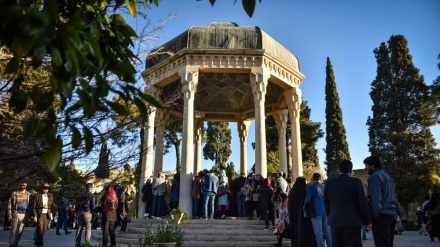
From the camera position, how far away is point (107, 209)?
7.90 meters

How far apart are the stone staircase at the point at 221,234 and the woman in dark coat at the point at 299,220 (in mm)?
2154

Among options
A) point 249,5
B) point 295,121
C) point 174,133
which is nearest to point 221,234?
point 295,121

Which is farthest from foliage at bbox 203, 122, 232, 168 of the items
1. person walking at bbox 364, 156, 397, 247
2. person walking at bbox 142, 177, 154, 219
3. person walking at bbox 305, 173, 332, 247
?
person walking at bbox 364, 156, 397, 247

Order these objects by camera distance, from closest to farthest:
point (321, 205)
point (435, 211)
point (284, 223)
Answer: point (321, 205) < point (284, 223) < point (435, 211)

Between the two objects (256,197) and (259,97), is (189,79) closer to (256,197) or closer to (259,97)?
(259,97)

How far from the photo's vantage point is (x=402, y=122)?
91.8 feet

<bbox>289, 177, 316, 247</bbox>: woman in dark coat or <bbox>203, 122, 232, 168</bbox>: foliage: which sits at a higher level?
<bbox>203, 122, 232, 168</bbox>: foliage

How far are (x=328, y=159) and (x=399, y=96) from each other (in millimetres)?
7588

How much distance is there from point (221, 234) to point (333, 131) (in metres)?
23.5

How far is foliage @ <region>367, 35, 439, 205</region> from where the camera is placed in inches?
999

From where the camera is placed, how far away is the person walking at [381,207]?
5117mm

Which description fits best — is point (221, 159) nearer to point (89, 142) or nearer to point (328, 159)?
point (328, 159)

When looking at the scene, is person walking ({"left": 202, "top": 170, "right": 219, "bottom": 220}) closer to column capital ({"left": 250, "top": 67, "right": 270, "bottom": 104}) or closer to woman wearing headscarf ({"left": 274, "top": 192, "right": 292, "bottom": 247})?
woman wearing headscarf ({"left": 274, "top": 192, "right": 292, "bottom": 247})

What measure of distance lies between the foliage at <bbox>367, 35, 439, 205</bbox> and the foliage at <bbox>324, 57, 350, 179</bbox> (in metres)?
2.26
